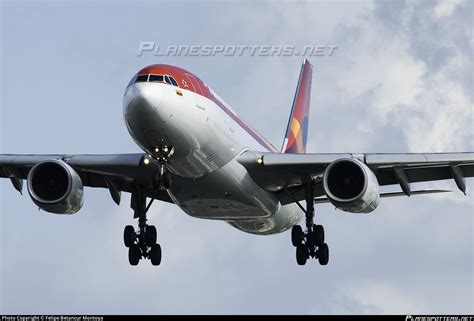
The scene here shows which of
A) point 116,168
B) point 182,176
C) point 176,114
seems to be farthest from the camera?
point 116,168

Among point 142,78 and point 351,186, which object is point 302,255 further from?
point 142,78

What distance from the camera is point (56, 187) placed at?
38031mm

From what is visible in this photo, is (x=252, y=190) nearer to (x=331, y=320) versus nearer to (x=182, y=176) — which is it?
(x=182, y=176)

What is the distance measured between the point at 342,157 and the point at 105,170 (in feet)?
25.2

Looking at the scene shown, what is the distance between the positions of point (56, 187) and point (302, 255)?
28.7ft

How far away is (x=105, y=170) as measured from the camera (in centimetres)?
3816

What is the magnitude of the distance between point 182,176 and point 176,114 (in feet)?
10.1

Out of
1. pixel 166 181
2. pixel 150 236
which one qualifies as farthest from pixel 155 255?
pixel 166 181

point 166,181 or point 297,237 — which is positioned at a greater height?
point 297,237

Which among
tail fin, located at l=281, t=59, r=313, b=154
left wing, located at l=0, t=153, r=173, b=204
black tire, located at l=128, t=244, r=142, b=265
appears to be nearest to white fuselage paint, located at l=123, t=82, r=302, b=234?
left wing, located at l=0, t=153, r=173, b=204

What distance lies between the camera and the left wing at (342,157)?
37.1m

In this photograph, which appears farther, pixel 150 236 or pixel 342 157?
pixel 150 236

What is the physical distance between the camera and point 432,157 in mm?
37094

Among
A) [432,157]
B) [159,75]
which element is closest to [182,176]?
[159,75]
